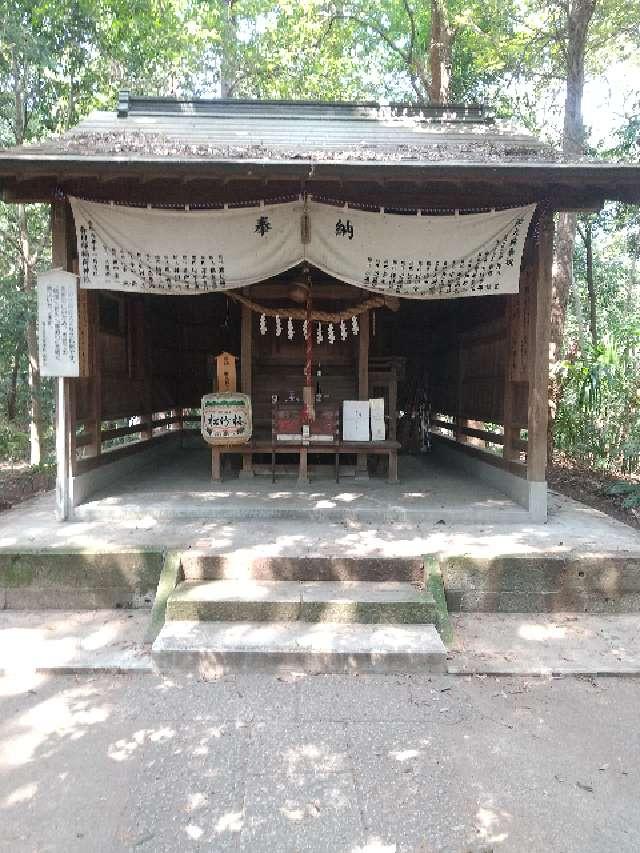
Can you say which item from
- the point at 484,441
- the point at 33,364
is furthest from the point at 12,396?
the point at 484,441

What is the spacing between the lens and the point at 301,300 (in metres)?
8.50

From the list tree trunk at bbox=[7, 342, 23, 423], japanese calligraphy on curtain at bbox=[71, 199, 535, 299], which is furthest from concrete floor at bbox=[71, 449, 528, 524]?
tree trunk at bbox=[7, 342, 23, 423]

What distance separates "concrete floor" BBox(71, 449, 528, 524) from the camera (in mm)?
6797

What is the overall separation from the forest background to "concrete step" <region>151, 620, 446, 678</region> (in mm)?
5279

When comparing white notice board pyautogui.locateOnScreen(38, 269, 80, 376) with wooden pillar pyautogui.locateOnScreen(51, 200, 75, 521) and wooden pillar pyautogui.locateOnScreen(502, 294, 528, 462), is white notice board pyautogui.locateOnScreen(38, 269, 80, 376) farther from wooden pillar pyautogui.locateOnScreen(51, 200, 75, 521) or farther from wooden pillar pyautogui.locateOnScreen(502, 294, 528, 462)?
wooden pillar pyautogui.locateOnScreen(502, 294, 528, 462)

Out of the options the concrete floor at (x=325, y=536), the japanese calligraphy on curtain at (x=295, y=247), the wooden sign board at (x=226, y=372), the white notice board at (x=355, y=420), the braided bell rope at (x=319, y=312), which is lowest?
the concrete floor at (x=325, y=536)

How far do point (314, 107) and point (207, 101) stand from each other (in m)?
1.65

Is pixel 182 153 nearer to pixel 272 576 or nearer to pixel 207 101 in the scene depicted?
pixel 207 101

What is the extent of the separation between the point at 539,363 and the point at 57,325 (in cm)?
538

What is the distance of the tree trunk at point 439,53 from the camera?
14484mm

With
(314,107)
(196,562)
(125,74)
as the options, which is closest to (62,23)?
(125,74)

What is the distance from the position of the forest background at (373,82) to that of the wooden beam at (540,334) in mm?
947

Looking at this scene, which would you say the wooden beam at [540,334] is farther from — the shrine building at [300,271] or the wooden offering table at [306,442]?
the wooden offering table at [306,442]

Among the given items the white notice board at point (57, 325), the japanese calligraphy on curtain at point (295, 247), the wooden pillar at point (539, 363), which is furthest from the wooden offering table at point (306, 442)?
the white notice board at point (57, 325)
